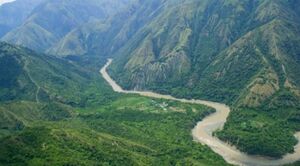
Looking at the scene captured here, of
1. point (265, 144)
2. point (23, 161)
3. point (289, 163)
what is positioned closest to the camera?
point (23, 161)

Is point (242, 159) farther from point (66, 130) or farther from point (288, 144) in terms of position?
point (66, 130)

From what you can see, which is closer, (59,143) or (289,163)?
(59,143)

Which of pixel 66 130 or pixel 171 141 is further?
pixel 171 141

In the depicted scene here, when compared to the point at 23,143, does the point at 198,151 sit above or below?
below

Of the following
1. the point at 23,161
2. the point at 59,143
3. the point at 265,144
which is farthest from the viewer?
the point at 265,144

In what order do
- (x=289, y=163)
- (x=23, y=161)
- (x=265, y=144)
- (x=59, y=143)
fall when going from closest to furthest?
1. (x=23, y=161)
2. (x=59, y=143)
3. (x=289, y=163)
4. (x=265, y=144)

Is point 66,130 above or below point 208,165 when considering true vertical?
above

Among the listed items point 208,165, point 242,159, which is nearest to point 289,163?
point 242,159

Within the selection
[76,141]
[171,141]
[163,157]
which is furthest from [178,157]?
[76,141]

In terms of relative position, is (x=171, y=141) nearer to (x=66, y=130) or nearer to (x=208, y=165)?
(x=208, y=165)
